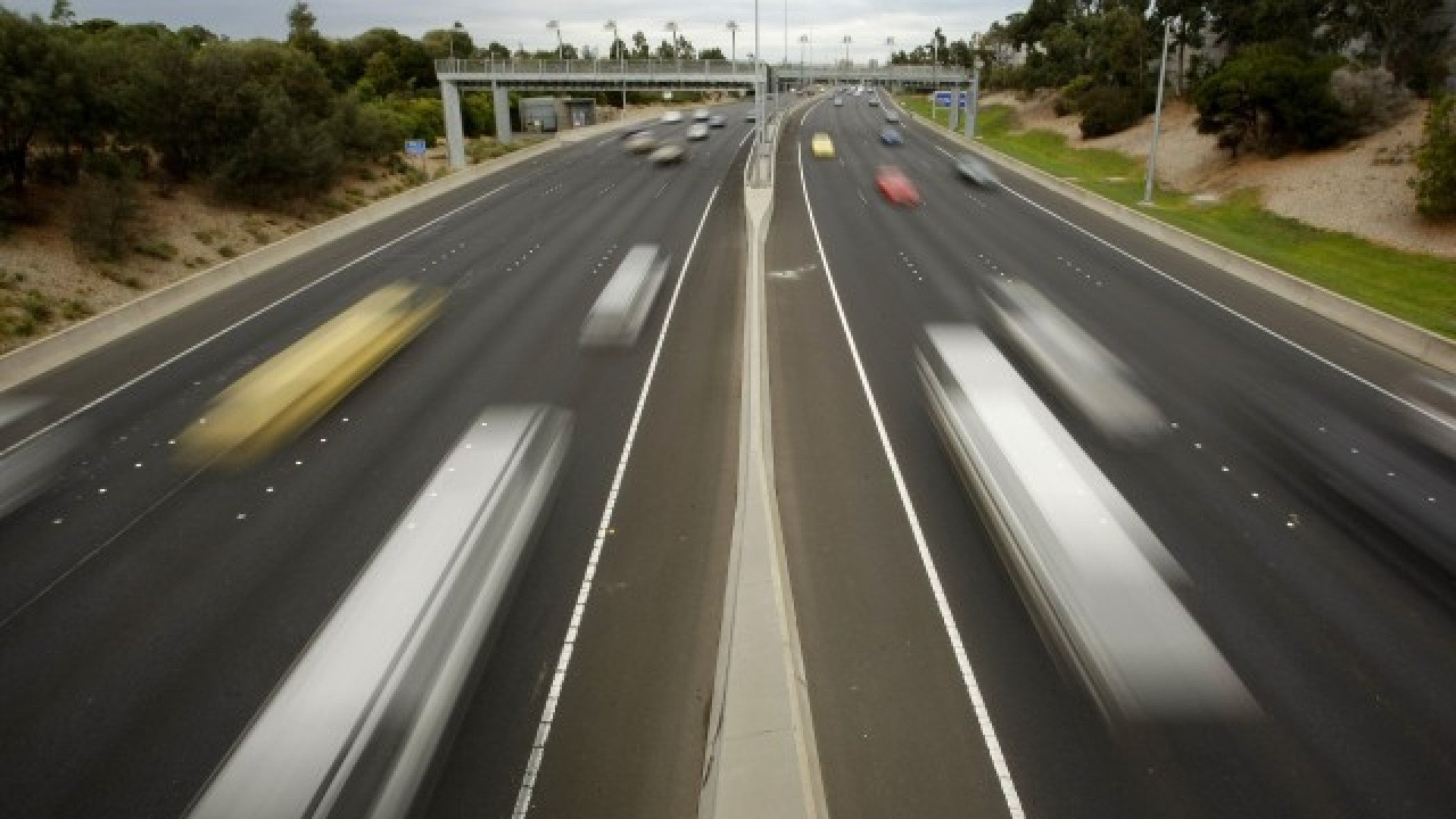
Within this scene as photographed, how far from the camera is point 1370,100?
134 feet

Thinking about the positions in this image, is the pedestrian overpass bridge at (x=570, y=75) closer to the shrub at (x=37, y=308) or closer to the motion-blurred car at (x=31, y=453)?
the shrub at (x=37, y=308)

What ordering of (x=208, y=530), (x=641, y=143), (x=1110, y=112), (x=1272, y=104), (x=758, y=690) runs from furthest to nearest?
(x=641, y=143) → (x=1110, y=112) → (x=1272, y=104) → (x=208, y=530) → (x=758, y=690)

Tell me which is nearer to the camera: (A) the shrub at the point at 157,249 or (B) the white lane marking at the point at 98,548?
(B) the white lane marking at the point at 98,548

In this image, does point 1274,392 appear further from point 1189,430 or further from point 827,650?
point 827,650

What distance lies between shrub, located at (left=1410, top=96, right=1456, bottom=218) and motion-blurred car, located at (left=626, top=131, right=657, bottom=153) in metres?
48.3

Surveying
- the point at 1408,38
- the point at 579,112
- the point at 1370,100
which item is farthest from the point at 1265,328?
the point at 579,112

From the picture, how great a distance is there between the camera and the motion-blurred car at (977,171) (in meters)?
48.2

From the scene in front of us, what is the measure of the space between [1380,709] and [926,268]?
21091mm

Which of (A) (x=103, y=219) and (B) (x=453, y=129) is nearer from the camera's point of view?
(A) (x=103, y=219)

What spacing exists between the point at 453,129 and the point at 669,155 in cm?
1601

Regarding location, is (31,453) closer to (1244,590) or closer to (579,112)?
(1244,590)

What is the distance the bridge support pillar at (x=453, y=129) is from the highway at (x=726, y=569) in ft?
128

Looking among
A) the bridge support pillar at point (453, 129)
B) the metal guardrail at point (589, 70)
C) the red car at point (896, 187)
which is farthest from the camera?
the metal guardrail at point (589, 70)

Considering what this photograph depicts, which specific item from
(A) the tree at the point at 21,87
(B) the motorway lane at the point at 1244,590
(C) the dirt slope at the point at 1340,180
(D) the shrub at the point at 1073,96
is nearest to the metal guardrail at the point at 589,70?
(D) the shrub at the point at 1073,96
